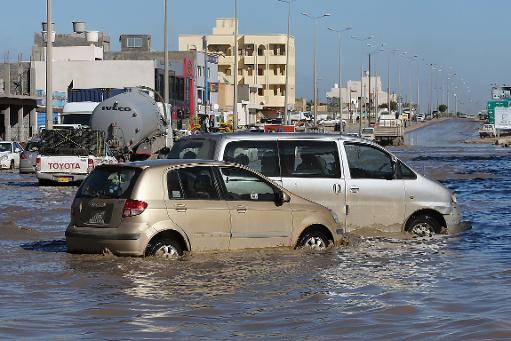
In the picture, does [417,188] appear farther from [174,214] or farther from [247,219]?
[174,214]

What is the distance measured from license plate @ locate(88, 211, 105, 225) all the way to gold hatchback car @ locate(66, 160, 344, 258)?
0.01m

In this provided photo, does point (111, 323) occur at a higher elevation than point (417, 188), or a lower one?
lower

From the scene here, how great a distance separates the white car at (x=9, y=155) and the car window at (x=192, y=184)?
3373 centimetres

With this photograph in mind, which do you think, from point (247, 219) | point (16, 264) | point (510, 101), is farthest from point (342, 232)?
point (510, 101)

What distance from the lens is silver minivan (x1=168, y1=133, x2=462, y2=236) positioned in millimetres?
17625

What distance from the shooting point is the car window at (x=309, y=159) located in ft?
58.3

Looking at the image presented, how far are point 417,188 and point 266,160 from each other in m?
2.49

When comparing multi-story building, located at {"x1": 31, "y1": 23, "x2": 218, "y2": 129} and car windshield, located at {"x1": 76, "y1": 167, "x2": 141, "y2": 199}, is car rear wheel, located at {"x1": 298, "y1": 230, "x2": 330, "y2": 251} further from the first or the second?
multi-story building, located at {"x1": 31, "y1": 23, "x2": 218, "y2": 129}

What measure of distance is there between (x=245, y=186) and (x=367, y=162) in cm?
313

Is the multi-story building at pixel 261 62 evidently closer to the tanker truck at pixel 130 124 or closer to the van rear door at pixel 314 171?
the tanker truck at pixel 130 124

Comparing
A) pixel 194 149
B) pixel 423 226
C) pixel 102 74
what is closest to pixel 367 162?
pixel 423 226

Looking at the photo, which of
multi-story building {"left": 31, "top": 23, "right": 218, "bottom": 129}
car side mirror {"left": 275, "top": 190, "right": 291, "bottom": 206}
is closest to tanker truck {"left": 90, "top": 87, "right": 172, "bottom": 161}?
car side mirror {"left": 275, "top": 190, "right": 291, "bottom": 206}

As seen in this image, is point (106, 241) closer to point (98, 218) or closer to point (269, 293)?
point (98, 218)

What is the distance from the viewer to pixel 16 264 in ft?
52.1
